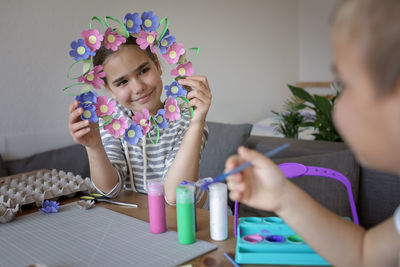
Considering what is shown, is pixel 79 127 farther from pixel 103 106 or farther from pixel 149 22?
pixel 149 22

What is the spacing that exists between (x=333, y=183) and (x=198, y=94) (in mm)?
A: 770

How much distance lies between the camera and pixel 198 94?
115cm

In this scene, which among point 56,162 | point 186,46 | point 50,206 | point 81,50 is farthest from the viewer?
point 186,46

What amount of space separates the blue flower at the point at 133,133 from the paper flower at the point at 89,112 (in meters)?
0.11

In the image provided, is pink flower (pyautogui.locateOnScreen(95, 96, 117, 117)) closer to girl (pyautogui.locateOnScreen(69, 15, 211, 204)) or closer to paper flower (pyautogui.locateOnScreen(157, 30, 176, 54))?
girl (pyautogui.locateOnScreen(69, 15, 211, 204))

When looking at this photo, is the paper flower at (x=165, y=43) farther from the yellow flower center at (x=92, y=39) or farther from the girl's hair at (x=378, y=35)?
the girl's hair at (x=378, y=35)

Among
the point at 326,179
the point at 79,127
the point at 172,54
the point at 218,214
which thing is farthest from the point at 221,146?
the point at 218,214

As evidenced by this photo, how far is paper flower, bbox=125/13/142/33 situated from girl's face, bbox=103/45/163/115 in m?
0.17

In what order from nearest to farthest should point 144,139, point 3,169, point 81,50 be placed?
point 81,50 → point 144,139 → point 3,169

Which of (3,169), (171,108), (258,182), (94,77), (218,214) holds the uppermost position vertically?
(94,77)

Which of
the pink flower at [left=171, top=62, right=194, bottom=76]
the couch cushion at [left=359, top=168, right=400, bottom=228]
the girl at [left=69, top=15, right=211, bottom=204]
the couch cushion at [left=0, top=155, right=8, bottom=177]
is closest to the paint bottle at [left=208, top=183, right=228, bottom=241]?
the girl at [left=69, top=15, right=211, bottom=204]

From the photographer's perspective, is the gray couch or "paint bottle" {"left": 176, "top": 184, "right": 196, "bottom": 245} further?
the gray couch

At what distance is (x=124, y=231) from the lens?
3.12 feet

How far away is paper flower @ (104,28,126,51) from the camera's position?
109 cm
